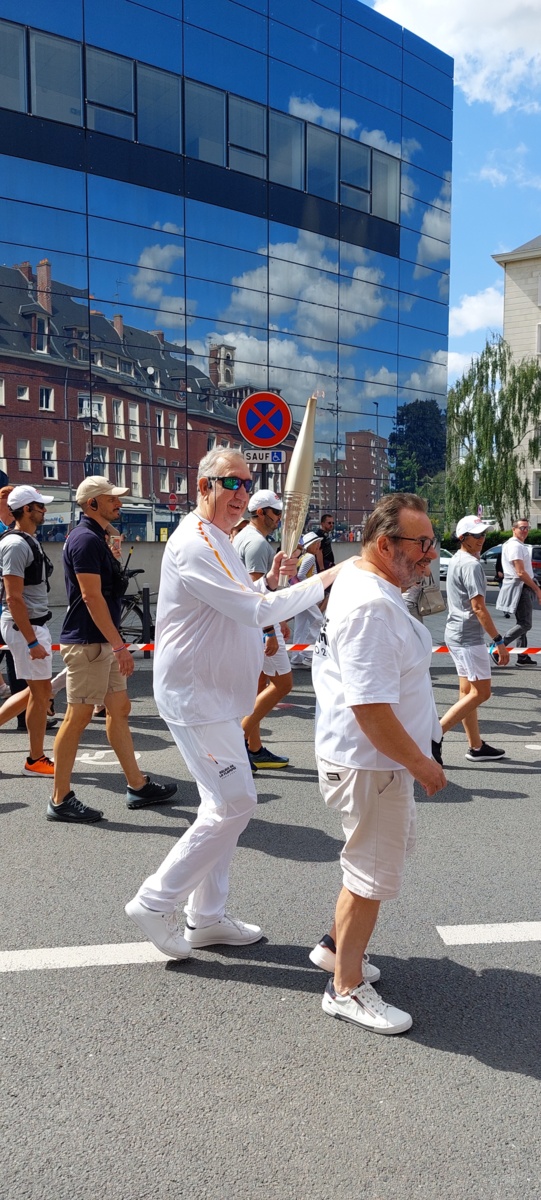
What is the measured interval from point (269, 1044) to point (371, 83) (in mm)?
29839

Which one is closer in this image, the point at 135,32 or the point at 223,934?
the point at 223,934

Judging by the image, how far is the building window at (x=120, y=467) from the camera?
23156mm

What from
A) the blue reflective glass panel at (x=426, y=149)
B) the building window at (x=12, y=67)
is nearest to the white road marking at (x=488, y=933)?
the building window at (x=12, y=67)

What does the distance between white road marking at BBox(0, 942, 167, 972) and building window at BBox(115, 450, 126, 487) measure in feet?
65.7

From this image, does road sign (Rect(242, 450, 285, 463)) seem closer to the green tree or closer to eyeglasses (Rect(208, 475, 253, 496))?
eyeglasses (Rect(208, 475, 253, 496))

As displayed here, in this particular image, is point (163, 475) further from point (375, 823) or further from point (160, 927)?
point (375, 823)

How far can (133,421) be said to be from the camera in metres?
23.4

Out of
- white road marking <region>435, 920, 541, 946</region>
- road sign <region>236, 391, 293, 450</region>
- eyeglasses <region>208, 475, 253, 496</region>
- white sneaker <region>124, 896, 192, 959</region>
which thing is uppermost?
road sign <region>236, 391, 293, 450</region>

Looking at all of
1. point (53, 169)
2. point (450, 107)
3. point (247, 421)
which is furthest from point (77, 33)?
point (247, 421)

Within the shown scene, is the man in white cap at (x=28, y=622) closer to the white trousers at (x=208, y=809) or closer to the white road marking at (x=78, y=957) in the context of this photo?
the white road marking at (x=78, y=957)

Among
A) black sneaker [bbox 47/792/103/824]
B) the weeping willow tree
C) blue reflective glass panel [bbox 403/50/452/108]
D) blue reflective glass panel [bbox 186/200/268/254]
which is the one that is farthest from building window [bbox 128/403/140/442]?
the weeping willow tree

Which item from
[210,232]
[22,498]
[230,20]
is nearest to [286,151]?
[230,20]

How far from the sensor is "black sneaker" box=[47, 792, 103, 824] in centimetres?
535

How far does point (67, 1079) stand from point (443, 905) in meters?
1.91
